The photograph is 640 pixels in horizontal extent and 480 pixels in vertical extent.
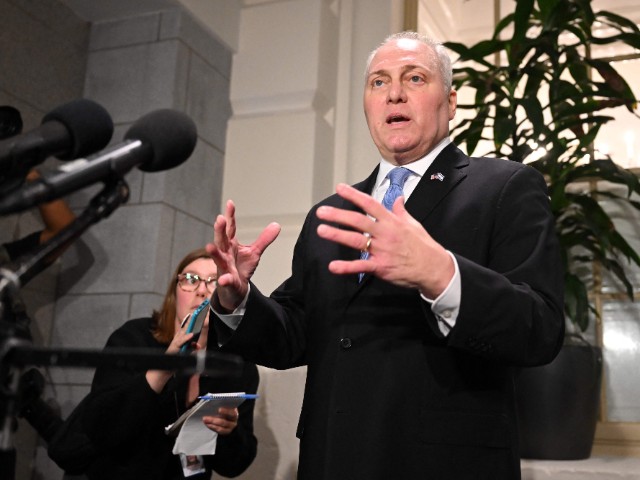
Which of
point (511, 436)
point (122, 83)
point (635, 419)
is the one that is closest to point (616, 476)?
point (635, 419)

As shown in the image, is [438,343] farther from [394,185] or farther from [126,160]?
[126,160]

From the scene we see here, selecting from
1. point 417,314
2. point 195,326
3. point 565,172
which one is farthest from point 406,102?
point 565,172

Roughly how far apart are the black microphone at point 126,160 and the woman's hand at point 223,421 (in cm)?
111

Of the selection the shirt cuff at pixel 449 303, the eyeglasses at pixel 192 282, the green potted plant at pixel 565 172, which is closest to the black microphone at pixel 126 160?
the shirt cuff at pixel 449 303

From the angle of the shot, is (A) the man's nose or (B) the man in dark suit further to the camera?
(A) the man's nose

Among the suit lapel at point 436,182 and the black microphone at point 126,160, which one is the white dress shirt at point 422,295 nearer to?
the suit lapel at point 436,182

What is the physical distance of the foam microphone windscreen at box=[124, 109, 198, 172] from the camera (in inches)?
34.1

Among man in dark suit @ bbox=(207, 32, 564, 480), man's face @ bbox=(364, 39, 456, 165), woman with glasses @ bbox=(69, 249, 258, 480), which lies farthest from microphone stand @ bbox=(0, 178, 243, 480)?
woman with glasses @ bbox=(69, 249, 258, 480)

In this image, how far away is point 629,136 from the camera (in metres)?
3.07

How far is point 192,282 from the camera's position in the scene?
2266mm

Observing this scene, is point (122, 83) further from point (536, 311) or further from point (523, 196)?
point (536, 311)

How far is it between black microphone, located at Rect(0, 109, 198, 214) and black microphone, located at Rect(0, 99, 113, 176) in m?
0.02

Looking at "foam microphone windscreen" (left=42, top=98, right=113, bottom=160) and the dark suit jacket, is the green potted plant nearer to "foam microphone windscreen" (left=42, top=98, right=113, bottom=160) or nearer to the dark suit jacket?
the dark suit jacket

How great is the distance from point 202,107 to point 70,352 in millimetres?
2427
